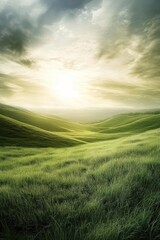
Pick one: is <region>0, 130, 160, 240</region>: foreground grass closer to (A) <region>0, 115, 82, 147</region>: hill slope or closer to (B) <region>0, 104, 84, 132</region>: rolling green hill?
(A) <region>0, 115, 82, 147</region>: hill slope

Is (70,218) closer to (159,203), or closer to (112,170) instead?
(159,203)

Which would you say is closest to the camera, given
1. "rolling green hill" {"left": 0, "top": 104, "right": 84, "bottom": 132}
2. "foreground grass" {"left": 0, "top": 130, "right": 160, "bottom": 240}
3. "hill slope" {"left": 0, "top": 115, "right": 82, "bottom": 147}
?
"foreground grass" {"left": 0, "top": 130, "right": 160, "bottom": 240}

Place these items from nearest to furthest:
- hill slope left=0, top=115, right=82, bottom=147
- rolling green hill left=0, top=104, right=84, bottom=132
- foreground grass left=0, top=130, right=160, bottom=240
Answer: foreground grass left=0, top=130, right=160, bottom=240 < hill slope left=0, top=115, right=82, bottom=147 < rolling green hill left=0, top=104, right=84, bottom=132

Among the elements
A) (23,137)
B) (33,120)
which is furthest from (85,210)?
(33,120)

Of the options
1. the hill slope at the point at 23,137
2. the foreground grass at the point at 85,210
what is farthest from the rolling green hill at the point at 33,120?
the foreground grass at the point at 85,210

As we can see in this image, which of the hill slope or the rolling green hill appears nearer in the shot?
the hill slope

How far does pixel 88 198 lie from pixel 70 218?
862mm

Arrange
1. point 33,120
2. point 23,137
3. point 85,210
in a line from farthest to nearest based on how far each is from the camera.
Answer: point 33,120 < point 23,137 < point 85,210

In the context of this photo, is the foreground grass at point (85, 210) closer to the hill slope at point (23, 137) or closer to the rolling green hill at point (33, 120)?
the hill slope at point (23, 137)

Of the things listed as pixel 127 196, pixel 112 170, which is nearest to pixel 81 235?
pixel 127 196

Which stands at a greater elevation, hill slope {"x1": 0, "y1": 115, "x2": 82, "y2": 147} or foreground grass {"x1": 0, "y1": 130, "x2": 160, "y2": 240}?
foreground grass {"x1": 0, "y1": 130, "x2": 160, "y2": 240}

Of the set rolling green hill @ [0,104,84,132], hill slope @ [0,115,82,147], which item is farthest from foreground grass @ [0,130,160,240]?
rolling green hill @ [0,104,84,132]

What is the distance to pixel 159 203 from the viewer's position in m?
3.35

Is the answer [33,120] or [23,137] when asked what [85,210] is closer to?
[23,137]
